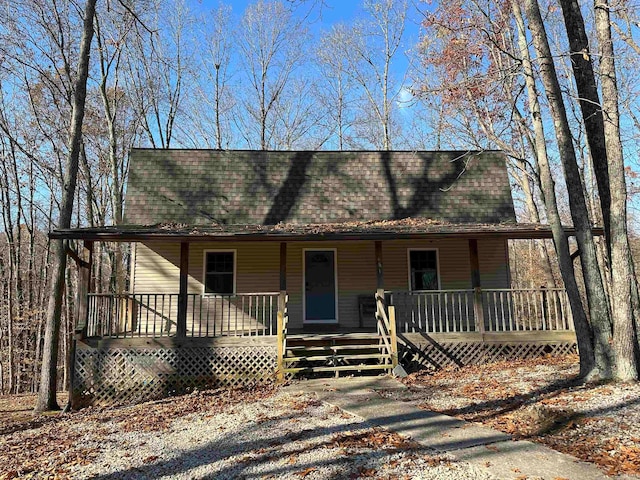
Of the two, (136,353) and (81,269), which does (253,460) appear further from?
(81,269)

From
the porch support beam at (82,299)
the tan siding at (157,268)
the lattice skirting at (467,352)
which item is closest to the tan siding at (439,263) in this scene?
the lattice skirting at (467,352)

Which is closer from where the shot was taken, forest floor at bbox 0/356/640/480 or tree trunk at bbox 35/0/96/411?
→ forest floor at bbox 0/356/640/480

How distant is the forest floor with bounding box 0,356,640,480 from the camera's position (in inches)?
173

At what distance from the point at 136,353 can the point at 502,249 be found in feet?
32.6

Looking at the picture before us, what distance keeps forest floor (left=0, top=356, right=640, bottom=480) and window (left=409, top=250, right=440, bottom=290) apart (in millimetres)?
3958

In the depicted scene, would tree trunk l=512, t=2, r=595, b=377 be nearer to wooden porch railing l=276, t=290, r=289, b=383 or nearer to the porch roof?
the porch roof

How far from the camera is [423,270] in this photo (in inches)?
485

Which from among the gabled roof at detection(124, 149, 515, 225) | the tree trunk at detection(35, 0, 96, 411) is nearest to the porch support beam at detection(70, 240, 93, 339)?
the tree trunk at detection(35, 0, 96, 411)

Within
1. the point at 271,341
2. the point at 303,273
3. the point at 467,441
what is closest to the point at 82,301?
the point at 271,341

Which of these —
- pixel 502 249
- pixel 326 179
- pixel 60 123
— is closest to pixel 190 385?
pixel 326 179

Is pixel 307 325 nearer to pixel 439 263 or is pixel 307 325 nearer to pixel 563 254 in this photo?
pixel 439 263

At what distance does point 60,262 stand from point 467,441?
8824 mm

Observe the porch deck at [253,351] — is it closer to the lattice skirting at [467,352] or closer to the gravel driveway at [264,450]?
the lattice skirting at [467,352]

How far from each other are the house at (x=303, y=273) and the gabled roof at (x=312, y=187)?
0.05m
